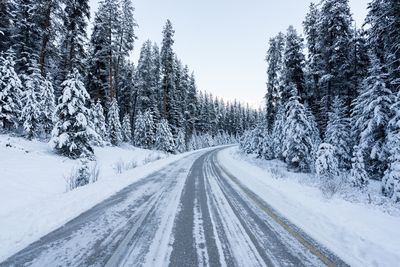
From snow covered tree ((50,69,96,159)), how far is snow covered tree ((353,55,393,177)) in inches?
681

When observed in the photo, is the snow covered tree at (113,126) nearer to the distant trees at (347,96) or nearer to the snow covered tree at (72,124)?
the snow covered tree at (72,124)

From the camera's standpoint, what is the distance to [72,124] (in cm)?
1516

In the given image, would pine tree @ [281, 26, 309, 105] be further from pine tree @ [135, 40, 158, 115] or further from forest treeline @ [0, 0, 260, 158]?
pine tree @ [135, 40, 158, 115]

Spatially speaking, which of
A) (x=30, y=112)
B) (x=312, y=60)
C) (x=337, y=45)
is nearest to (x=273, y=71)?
(x=312, y=60)

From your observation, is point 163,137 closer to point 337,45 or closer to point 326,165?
point 337,45

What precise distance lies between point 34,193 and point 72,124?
8.25 meters

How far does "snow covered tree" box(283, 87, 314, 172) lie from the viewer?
1769 cm

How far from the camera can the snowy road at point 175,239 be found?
11.1 feet

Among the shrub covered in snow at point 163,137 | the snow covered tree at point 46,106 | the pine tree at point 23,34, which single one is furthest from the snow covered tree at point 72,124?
the shrub covered in snow at point 163,137

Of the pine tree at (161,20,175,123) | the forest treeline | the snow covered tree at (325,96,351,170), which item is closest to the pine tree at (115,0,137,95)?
the forest treeline

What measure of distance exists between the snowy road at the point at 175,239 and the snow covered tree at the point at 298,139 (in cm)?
1238

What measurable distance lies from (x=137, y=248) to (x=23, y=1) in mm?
26496

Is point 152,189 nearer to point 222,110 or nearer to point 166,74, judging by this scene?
point 166,74

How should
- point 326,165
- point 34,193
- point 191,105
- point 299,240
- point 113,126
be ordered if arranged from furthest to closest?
1. point 191,105
2. point 113,126
3. point 326,165
4. point 34,193
5. point 299,240
